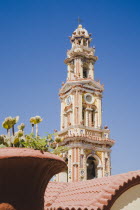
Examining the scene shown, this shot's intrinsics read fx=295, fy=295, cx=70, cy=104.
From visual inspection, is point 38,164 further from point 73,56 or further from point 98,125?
point 73,56

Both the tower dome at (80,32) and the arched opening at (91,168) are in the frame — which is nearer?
the arched opening at (91,168)

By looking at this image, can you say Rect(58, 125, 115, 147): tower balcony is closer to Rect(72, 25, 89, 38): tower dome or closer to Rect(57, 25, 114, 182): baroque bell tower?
Rect(57, 25, 114, 182): baroque bell tower

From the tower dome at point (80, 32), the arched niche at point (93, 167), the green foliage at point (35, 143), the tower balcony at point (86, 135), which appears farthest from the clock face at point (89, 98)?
the green foliage at point (35, 143)

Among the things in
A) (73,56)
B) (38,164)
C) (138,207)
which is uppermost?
(73,56)

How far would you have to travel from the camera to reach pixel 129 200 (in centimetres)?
647

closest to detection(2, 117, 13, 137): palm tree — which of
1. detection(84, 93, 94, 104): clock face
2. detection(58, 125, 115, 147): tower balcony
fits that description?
detection(58, 125, 115, 147): tower balcony

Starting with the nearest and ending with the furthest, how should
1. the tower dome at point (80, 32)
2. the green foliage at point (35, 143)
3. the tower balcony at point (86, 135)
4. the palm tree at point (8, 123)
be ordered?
the palm tree at point (8, 123) → the green foliage at point (35, 143) → the tower balcony at point (86, 135) → the tower dome at point (80, 32)

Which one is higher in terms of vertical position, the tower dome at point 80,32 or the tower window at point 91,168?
the tower dome at point 80,32

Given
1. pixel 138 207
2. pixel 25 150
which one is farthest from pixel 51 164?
pixel 138 207

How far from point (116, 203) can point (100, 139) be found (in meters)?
23.3

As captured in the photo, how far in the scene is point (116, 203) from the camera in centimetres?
621

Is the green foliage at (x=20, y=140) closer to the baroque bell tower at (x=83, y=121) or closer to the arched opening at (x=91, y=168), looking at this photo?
the baroque bell tower at (x=83, y=121)

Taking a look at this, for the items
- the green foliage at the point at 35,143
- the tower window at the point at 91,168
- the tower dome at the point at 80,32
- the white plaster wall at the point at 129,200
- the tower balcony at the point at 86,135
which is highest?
the tower dome at the point at 80,32

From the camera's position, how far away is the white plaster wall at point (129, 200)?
6.24 meters
